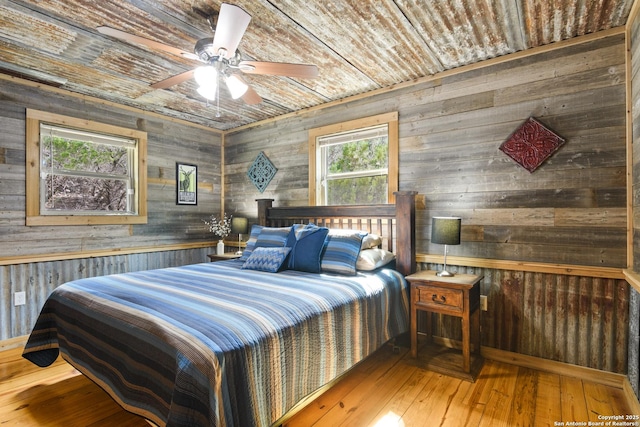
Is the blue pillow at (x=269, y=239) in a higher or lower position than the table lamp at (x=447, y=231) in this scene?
lower

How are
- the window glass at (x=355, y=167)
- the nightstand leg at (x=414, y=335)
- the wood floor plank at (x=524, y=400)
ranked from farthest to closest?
1. the window glass at (x=355, y=167)
2. the nightstand leg at (x=414, y=335)
3. the wood floor plank at (x=524, y=400)

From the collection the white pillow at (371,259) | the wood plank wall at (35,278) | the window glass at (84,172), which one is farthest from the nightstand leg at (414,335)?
the window glass at (84,172)

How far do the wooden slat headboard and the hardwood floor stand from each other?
970mm

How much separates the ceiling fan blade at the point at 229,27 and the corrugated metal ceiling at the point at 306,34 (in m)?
0.29

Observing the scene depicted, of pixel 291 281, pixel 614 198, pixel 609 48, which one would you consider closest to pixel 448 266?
pixel 614 198

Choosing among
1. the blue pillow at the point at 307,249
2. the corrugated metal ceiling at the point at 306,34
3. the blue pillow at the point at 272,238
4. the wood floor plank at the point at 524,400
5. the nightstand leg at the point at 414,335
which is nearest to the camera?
A: the wood floor plank at the point at 524,400

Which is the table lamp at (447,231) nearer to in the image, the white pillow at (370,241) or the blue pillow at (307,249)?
the white pillow at (370,241)

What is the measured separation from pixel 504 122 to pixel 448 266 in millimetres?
1322

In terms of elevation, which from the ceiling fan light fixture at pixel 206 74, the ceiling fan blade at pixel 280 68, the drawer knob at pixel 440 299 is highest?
the ceiling fan blade at pixel 280 68

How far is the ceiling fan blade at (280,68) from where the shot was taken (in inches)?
82.6

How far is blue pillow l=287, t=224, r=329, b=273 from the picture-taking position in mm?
2828

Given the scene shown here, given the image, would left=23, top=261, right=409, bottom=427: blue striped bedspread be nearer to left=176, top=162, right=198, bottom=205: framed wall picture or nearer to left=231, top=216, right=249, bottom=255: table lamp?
left=231, top=216, right=249, bottom=255: table lamp

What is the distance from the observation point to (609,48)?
2.32 m

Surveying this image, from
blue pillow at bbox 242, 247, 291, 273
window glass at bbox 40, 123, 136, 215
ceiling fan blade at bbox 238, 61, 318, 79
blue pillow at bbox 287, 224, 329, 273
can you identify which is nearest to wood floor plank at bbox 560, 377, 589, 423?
blue pillow at bbox 287, 224, 329, 273
